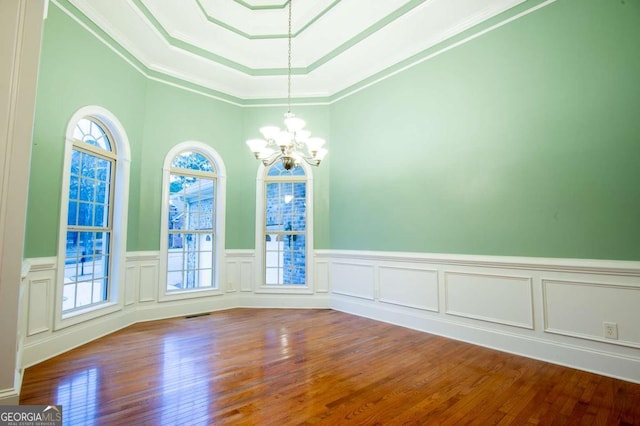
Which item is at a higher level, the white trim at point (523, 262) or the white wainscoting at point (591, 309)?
the white trim at point (523, 262)

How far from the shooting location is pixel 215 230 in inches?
202

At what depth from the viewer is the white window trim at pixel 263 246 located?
17.0 feet

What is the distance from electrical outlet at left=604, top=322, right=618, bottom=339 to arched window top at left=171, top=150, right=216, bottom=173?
5111 mm

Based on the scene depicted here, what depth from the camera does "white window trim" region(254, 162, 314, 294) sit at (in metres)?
5.18

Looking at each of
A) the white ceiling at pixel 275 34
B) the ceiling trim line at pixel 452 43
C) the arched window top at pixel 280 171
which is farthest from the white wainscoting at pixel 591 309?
the arched window top at pixel 280 171

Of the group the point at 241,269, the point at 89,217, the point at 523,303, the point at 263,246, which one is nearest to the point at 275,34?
the point at 263,246

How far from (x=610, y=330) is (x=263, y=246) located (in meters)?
4.31

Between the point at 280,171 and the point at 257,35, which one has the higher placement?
the point at 257,35

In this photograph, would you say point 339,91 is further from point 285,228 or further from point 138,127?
point 138,127

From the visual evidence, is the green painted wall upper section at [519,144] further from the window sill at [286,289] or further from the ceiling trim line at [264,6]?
the ceiling trim line at [264,6]

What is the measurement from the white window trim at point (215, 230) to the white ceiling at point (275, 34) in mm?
1072

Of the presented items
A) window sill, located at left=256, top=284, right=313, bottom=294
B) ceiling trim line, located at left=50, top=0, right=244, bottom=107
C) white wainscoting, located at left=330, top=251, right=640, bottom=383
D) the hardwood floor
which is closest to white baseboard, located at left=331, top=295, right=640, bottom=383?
white wainscoting, located at left=330, top=251, right=640, bottom=383

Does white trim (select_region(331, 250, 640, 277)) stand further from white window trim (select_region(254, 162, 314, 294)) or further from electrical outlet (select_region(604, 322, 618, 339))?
white window trim (select_region(254, 162, 314, 294))

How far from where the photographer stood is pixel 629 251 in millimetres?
2596
